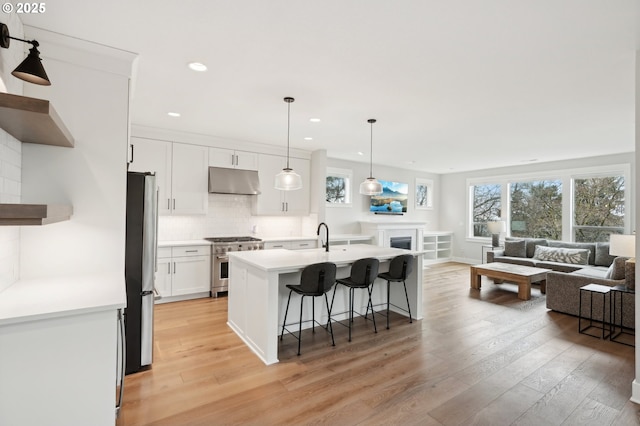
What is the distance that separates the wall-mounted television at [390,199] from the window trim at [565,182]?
1.86 m

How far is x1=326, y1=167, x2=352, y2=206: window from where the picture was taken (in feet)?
23.5

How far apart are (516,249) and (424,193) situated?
2.99 m

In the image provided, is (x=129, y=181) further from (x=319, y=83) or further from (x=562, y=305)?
(x=562, y=305)

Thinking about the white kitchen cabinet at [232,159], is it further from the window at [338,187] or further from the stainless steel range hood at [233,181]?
the window at [338,187]

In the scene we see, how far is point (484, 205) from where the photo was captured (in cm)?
850

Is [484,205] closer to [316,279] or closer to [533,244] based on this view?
[533,244]

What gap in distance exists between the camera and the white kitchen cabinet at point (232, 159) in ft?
17.5

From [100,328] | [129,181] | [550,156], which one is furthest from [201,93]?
[550,156]

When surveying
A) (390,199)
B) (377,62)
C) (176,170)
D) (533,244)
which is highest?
(377,62)

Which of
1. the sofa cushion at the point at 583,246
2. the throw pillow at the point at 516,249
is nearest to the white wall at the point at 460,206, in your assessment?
the throw pillow at the point at 516,249

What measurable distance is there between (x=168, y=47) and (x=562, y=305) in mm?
5478

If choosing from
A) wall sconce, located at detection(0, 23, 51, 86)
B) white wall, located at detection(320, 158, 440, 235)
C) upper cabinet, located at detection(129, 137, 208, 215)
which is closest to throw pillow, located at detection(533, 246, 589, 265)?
white wall, located at detection(320, 158, 440, 235)

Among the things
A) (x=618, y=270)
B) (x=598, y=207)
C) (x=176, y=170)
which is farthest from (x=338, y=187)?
(x=598, y=207)

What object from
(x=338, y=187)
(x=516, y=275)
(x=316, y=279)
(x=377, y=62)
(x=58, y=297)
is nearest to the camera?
(x=58, y=297)
